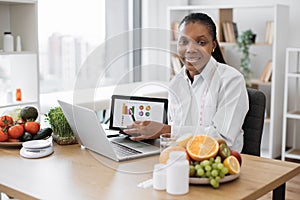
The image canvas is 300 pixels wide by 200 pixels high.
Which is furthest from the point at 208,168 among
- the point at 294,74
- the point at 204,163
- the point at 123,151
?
the point at 294,74

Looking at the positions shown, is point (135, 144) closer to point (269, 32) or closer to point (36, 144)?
point (36, 144)

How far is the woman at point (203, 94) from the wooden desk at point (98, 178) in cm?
17

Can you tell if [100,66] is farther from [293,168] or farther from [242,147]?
[293,168]

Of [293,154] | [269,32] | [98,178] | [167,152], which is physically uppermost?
[269,32]

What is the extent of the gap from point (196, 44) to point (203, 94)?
312 millimetres

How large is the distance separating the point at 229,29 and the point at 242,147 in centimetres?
244

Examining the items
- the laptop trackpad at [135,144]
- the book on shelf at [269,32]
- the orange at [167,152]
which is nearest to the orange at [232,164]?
the orange at [167,152]

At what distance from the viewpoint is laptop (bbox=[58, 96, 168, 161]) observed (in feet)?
5.76

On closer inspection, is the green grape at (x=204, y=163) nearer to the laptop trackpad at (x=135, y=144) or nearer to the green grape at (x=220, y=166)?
the green grape at (x=220, y=166)

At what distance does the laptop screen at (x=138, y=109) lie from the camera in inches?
75.6

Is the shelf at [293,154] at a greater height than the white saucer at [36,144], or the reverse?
the white saucer at [36,144]

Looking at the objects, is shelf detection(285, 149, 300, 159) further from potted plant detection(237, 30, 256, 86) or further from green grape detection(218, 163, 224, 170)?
green grape detection(218, 163, 224, 170)

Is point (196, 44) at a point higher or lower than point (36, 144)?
higher

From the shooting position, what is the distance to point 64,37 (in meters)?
3.98
